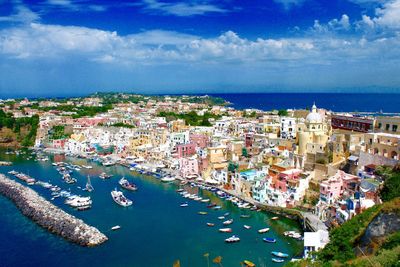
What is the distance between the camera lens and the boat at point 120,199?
25.6 meters

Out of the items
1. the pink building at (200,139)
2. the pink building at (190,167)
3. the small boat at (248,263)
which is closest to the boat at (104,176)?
the pink building at (190,167)

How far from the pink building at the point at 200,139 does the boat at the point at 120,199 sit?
12675 millimetres

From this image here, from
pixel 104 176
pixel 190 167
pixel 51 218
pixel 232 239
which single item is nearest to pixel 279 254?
pixel 232 239

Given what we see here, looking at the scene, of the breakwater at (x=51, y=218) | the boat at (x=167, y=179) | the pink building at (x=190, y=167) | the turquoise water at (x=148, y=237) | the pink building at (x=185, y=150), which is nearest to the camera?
the turquoise water at (x=148, y=237)

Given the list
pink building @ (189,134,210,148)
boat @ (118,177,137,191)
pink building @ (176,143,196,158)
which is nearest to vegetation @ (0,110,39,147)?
pink building @ (189,134,210,148)

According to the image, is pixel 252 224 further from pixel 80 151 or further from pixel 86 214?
pixel 80 151

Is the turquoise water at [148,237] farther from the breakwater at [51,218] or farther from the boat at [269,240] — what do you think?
the breakwater at [51,218]

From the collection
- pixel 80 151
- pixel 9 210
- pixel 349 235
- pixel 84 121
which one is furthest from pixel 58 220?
pixel 84 121

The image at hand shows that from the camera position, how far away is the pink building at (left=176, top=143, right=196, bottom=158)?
120 feet

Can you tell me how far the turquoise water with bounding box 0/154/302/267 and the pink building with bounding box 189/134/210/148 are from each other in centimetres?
1042

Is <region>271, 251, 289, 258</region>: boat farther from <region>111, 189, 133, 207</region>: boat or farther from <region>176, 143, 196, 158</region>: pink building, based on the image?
<region>176, 143, 196, 158</region>: pink building

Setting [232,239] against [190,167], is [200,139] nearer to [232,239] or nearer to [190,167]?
[190,167]

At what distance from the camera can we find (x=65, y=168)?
36812 millimetres

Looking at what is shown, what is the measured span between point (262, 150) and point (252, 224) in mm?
10812
